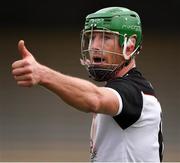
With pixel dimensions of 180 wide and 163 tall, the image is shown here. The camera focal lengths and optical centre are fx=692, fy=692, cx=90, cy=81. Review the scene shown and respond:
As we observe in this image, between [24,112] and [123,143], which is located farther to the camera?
[24,112]

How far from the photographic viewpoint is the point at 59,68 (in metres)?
5.99

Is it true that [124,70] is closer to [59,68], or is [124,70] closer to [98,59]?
[98,59]

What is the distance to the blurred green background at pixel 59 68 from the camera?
5.85 meters

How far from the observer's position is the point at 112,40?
9.12 feet

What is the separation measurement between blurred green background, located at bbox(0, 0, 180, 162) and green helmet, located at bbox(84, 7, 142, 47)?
2.97 m

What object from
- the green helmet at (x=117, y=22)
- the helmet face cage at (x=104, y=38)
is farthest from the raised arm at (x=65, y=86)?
the green helmet at (x=117, y=22)

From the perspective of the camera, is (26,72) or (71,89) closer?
(26,72)

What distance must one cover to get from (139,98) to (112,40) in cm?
31

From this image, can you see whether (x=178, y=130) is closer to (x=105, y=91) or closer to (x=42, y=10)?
(x=42, y=10)

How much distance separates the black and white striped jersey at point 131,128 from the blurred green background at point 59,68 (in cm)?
313

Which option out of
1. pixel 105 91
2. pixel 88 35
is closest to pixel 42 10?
pixel 88 35

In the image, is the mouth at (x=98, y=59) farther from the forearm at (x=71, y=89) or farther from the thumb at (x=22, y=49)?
the thumb at (x=22, y=49)

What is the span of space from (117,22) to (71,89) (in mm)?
542

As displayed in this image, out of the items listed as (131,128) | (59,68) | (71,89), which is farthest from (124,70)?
(59,68)
